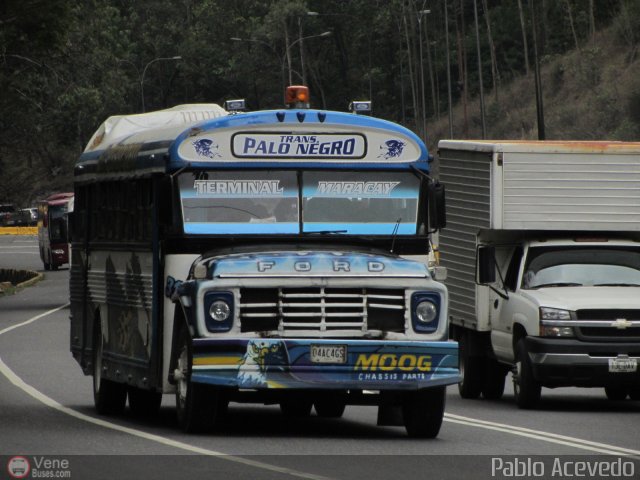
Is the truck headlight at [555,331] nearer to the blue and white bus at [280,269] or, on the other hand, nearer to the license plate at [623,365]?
the license plate at [623,365]

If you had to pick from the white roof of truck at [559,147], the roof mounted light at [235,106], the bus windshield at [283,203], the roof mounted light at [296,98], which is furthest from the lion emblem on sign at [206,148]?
the white roof of truck at [559,147]

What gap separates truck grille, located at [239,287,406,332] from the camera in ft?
44.3

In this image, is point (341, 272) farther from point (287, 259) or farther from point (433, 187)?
point (433, 187)

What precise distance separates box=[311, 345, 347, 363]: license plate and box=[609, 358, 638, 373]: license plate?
530cm

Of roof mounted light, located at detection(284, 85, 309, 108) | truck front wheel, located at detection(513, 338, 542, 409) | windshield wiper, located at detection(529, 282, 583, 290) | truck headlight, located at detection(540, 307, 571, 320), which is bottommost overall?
truck front wheel, located at detection(513, 338, 542, 409)

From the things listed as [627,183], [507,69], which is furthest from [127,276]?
[507,69]

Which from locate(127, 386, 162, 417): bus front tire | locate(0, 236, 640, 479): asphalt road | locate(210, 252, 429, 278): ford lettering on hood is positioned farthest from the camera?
locate(127, 386, 162, 417): bus front tire

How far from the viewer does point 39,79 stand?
54.0 metres

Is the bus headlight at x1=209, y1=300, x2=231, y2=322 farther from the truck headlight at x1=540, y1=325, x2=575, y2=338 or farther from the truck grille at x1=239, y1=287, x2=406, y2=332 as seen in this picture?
the truck headlight at x1=540, y1=325, x2=575, y2=338

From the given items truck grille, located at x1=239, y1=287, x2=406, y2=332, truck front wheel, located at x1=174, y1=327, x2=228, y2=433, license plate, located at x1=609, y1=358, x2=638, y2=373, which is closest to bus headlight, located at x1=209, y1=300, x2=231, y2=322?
truck grille, located at x1=239, y1=287, x2=406, y2=332

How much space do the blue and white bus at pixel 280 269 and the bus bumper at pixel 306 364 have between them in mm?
10

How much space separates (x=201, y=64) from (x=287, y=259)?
122 metres

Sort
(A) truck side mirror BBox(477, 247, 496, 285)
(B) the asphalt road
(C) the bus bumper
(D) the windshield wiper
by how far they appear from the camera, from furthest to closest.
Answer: (A) truck side mirror BBox(477, 247, 496, 285), (D) the windshield wiper, (C) the bus bumper, (B) the asphalt road

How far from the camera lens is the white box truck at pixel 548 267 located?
18.0m
